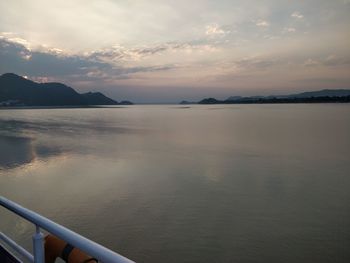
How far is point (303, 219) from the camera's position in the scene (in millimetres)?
8953

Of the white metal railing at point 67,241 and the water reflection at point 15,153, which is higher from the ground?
the white metal railing at point 67,241

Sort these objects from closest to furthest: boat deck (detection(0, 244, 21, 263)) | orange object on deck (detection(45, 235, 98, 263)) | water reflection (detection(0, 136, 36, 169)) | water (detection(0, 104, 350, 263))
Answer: orange object on deck (detection(45, 235, 98, 263)) < boat deck (detection(0, 244, 21, 263)) < water (detection(0, 104, 350, 263)) < water reflection (detection(0, 136, 36, 169))

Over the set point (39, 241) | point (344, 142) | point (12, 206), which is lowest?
point (344, 142)

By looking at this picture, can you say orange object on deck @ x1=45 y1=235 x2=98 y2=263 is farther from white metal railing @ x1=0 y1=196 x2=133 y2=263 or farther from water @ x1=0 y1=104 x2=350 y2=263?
water @ x1=0 y1=104 x2=350 y2=263

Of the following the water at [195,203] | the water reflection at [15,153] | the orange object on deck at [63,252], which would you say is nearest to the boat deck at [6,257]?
the orange object on deck at [63,252]

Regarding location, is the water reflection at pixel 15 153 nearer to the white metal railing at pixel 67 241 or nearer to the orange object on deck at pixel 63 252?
the orange object on deck at pixel 63 252

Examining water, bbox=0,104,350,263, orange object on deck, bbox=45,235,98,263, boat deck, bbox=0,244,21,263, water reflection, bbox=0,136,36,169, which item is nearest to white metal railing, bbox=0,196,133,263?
orange object on deck, bbox=45,235,98,263

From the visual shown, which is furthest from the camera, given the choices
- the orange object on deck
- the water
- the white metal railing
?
the water

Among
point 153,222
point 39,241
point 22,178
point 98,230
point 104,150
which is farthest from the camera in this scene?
point 104,150

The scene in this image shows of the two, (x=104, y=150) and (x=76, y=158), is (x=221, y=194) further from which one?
(x=104, y=150)

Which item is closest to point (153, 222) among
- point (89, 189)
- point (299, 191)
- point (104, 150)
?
point (89, 189)

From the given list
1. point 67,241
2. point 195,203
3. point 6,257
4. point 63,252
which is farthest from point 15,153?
point 67,241

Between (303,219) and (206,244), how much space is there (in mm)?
3332

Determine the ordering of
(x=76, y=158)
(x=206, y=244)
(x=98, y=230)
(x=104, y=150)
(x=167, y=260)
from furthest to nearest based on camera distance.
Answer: (x=104, y=150) < (x=76, y=158) < (x=98, y=230) < (x=206, y=244) < (x=167, y=260)
